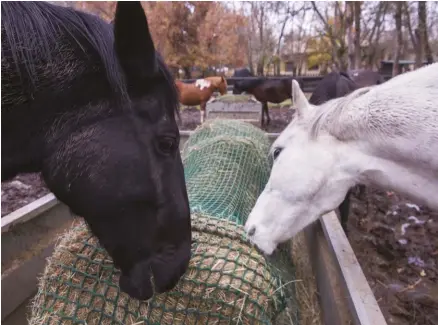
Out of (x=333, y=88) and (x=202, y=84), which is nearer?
(x=333, y=88)

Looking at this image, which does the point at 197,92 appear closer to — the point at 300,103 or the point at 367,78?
the point at 367,78

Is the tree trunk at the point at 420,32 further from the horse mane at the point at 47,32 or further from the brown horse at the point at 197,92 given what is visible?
the horse mane at the point at 47,32

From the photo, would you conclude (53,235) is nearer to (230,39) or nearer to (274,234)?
(274,234)

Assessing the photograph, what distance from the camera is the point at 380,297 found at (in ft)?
8.19

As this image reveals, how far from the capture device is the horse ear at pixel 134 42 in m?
0.92

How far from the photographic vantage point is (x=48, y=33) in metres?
1.03

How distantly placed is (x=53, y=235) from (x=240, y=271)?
249 centimetres

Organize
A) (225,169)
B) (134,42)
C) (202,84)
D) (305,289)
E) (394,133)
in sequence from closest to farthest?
1. (134,42)
2. (394,133)
3. (305,289)
4. (225,169)
5. (202,84)

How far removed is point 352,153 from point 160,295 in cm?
116

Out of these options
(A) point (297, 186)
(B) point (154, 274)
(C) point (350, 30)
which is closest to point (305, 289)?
(A) point (297, 186)

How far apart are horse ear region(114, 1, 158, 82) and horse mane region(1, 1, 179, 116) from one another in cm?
3

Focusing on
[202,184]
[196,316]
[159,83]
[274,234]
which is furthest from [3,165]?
[202,184]

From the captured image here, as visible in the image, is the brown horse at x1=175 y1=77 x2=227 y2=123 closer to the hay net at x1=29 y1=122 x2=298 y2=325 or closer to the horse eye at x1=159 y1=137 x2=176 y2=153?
the hay net at x1=29 y1=122 x2=298 y2=325

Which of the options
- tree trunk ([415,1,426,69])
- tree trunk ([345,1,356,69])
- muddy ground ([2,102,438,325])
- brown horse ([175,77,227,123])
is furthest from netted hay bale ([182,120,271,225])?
tree trunk ([345,1,356,69])
